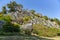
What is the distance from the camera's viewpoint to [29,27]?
1917cm

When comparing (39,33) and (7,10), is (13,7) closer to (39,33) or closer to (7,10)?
(7,10)

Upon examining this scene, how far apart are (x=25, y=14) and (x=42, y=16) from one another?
346 cm

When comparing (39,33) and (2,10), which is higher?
(2,10)

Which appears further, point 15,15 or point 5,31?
point 15,15

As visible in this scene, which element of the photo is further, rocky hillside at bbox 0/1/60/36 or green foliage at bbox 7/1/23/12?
green foliage at bbox 7/1/23/12

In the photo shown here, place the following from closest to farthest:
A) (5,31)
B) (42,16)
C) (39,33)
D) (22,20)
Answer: (5,31), (39,33), (22,20), (42,16)

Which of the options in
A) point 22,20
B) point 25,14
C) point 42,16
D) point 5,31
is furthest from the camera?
point 42,16

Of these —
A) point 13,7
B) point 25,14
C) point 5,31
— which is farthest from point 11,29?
point 13,7

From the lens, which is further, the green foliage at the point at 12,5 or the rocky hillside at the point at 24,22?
the green foliage at the point at 12,5

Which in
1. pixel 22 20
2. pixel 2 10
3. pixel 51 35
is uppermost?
pixel 2 10

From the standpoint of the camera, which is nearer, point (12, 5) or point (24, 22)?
point (24, 22)

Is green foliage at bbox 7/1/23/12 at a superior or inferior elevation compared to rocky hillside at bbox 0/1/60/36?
superior

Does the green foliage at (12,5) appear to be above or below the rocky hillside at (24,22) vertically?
above

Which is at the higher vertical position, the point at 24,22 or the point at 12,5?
the point at 12,5
